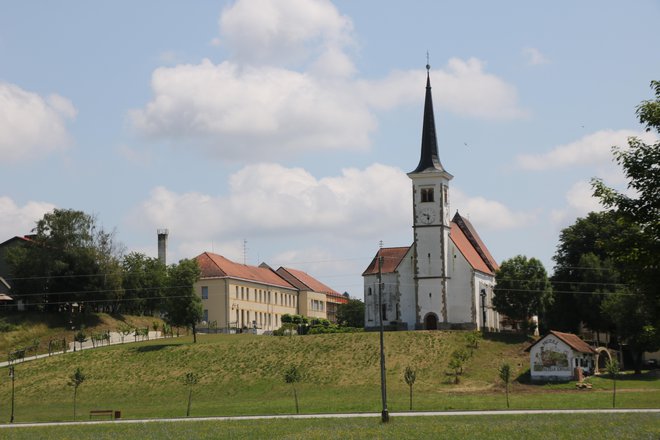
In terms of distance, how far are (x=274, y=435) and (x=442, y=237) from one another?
54.9 meters

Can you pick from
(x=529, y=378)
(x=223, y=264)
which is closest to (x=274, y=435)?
(x=529, y=378)

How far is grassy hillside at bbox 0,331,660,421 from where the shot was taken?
59.9 meters

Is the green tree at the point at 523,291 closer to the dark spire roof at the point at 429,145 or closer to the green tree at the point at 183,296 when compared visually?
the dark spire roof at the point at 429,145

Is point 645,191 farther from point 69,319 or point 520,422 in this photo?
point 69,319

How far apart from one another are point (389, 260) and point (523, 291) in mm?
17289

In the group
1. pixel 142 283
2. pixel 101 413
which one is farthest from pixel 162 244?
pixel 101 413

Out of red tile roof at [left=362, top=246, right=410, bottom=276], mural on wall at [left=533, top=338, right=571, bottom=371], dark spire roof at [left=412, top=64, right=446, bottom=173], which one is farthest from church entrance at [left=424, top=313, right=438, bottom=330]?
mural on wall at [left=533, top=338, right=571, bottom=371]

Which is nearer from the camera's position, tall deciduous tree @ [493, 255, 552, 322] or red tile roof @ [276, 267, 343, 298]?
tall deciduous tree @ [493, 255, 552, 322]

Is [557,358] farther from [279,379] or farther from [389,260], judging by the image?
[389,260]

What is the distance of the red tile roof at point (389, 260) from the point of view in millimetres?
97750

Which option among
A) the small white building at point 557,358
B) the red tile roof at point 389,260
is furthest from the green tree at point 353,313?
the small white building at point 557,358

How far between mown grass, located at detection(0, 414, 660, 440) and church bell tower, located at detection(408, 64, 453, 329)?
4413 cm

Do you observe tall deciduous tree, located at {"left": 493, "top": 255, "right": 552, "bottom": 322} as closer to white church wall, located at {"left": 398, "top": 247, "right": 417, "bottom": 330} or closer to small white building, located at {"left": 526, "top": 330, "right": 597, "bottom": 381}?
white church wall, located at {"left": 398, "top": 247, "right": 417, "bottom": 330}

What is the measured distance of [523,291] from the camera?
3450 inches
